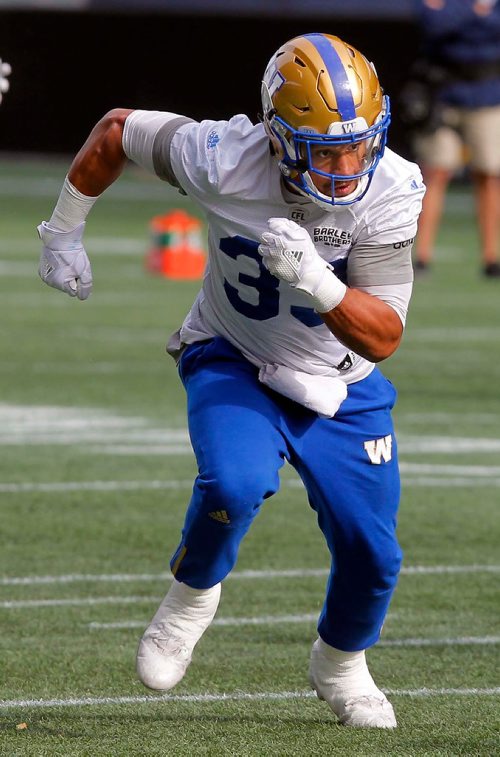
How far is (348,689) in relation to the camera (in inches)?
177

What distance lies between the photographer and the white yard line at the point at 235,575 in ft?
19.4

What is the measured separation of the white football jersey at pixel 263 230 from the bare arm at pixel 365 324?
94mm

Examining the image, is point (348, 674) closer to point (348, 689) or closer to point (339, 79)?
point (348, 689)

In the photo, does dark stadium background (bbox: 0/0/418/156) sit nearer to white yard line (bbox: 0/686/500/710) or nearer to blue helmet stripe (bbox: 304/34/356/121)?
white yard line (bbox: 0/686/500/710)

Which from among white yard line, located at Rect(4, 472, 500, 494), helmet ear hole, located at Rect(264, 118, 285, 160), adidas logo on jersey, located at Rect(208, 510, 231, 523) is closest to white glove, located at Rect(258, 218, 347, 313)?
helmet ear hole, located at Rect(264, 118, 285, 160)

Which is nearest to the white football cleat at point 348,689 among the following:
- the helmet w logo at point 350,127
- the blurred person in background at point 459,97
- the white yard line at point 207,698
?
the white yard line at point 207,698

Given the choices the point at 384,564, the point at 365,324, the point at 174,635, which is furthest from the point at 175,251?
the point at 365,324

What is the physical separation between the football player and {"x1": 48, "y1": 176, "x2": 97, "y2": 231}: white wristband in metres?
0.28

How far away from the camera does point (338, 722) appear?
14.8 ft

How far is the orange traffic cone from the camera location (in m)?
15.2

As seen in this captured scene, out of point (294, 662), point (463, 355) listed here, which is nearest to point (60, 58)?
point (463, 355)

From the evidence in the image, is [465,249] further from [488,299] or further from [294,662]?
[294,662]

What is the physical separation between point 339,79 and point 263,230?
43cm

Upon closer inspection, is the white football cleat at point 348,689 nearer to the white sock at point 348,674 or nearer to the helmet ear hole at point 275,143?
the white sock at point 348,674
